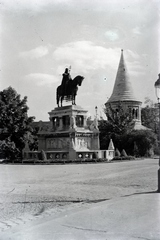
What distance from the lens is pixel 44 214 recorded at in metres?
Result: 8.77

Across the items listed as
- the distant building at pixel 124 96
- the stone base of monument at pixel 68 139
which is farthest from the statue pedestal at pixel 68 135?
the distant building at pixel 124 96

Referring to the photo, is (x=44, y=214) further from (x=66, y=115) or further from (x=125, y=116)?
(x=125, y=116)

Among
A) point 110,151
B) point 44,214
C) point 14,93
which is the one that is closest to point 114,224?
point 44,214

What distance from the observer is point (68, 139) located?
3484cm

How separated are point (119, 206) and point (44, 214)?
186 cm

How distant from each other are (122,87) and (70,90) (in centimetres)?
2398

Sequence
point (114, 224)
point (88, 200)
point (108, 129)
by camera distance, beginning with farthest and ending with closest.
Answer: point (108, 129), point (88, 200), point (114, 224)

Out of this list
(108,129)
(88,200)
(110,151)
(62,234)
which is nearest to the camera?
(62,234)

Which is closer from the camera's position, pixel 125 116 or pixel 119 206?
pixel 119 206

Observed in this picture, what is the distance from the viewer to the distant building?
57281 mm

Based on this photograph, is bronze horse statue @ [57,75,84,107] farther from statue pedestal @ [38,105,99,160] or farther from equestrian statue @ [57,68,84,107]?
statue pedestal @ [38,105,99,160]

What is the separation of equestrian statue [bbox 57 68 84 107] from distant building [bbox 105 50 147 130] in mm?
20902

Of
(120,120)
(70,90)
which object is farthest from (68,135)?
(120,120)

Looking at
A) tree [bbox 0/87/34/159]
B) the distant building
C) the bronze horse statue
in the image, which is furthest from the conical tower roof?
the bronze horse statue
